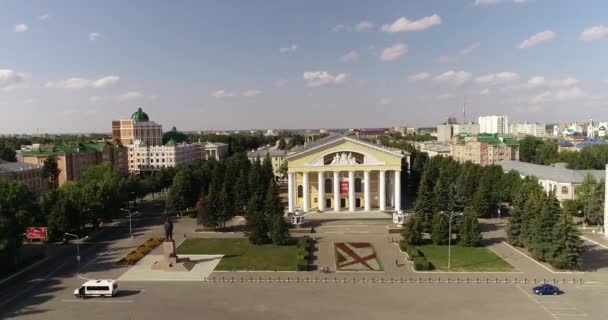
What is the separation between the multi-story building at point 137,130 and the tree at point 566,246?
426ft

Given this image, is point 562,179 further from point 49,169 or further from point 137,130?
point 137,130

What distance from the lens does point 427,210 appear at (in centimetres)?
5472

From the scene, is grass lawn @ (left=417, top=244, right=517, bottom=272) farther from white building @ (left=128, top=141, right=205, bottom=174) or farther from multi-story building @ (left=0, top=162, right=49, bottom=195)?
white building @ (left=128, top=141, right=205, bottom=174)

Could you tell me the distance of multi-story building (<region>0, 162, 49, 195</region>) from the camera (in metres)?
76.2

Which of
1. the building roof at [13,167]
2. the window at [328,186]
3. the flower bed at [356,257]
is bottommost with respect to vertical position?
the flower bed at [356,257]

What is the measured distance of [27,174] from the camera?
80.9 metres

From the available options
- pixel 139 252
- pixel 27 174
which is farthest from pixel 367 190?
pixel 27 174

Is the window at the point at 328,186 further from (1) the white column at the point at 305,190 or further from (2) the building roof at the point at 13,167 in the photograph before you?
(2) the building roof at the point at 13,167

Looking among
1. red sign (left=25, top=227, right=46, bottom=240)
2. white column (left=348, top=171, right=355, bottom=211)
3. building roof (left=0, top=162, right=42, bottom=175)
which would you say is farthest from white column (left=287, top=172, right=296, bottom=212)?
building roof (left=0, top=162, right=42, bottom=175)

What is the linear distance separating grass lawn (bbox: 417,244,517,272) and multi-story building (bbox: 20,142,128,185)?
2891 inches

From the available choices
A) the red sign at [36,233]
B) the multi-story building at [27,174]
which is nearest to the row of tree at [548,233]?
the red sign at [36,233]

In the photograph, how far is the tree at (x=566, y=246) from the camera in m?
38.8

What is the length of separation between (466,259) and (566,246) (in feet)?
29.1

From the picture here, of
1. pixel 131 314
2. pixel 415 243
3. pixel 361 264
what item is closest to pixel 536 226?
pixel 415 243
